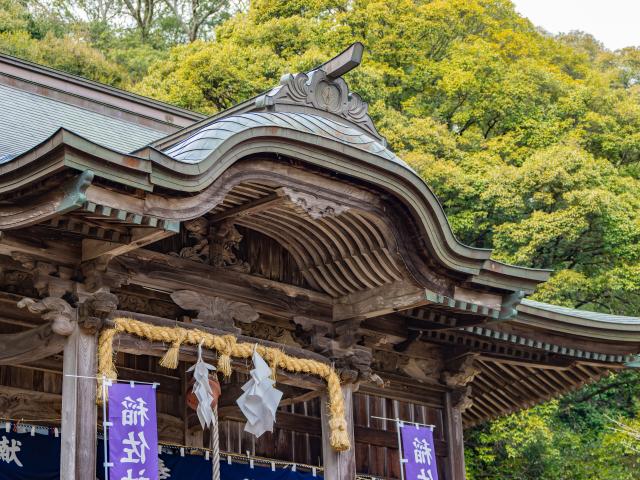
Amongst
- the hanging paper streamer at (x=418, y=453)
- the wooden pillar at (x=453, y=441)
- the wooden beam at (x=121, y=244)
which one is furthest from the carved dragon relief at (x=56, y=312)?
the wooden pillar at (x=453, y=441)

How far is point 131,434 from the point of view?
7.64m

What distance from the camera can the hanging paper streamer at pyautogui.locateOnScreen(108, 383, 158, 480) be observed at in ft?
24.7

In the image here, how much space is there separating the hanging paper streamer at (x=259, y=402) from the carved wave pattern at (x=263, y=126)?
6.52ft

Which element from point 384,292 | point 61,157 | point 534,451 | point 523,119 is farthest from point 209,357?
point 523,119

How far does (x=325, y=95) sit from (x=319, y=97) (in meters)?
0.09

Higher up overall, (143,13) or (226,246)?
(143,13)

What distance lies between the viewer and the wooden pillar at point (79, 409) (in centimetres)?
733

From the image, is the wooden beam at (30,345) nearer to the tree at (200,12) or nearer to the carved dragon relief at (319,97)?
the carved dragon relief at (319,97)

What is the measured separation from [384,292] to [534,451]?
40.1ft

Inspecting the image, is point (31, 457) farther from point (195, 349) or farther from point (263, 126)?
point (263, 126)

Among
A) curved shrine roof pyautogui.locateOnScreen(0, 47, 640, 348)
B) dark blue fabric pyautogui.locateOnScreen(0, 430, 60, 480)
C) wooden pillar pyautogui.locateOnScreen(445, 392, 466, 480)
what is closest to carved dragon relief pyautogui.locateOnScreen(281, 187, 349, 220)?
curved shrine roof pyautogui.locateOnScreen(0, 47, 640, 348)

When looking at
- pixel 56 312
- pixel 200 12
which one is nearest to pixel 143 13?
pixel 200 12

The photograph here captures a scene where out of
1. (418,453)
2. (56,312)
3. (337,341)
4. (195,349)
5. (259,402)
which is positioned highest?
(337,341)

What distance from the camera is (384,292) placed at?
937 centimetres
